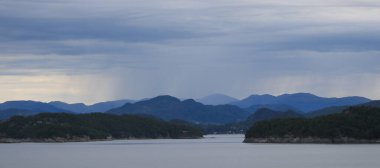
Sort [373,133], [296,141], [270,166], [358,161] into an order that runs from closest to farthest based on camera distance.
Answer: [270,166], [358,161], [373,133], [296,141]

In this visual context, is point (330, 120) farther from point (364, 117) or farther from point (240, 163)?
point (240, 163)

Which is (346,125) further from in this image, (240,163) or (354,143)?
(240,163)

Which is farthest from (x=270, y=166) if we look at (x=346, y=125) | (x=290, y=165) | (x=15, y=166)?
(x=346, y=125)

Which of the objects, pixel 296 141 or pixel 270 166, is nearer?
pixel 270 166

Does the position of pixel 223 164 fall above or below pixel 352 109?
below

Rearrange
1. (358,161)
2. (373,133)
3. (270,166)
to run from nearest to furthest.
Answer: (270,166) → (358,161) → (373,133)

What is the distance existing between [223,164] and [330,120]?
78.2 metres

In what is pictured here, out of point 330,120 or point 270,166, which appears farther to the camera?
point 330,120

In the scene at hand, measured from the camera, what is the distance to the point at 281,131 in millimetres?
196125

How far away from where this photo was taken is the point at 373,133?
17500 centimetres

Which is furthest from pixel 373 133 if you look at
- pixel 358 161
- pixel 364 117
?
pixel 358 161

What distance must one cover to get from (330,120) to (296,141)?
55.0 ft

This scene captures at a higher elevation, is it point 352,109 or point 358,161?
point 352,109

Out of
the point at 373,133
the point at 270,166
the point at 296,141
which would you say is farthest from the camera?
the point at 296,141
